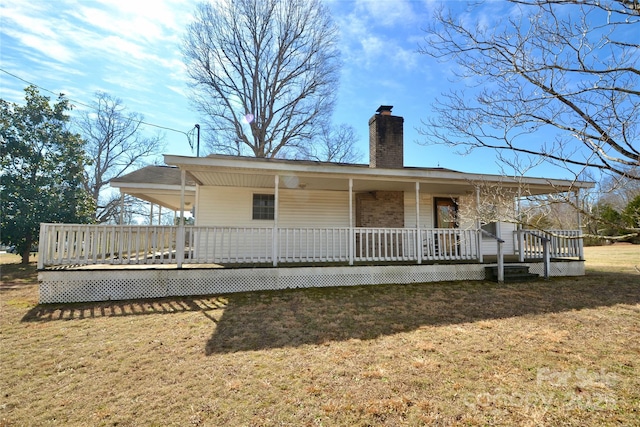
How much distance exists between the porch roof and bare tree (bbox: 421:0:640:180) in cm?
242

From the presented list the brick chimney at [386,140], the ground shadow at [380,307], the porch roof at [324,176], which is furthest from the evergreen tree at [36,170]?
the brick chimney at [386,140]

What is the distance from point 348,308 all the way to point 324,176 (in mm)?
3704

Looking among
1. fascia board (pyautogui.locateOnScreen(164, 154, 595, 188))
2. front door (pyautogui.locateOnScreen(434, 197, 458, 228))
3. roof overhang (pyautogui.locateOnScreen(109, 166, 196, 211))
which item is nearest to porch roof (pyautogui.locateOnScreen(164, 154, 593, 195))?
fascia board (pyautogui.locateOnScreen(164, 154, 595, 188))

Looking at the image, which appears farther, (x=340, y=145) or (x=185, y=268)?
(x=340, y=145)

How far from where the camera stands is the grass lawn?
A: 2.62 m

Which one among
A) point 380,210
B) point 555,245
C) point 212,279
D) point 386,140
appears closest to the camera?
point 212,279

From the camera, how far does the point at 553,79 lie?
3760 mm

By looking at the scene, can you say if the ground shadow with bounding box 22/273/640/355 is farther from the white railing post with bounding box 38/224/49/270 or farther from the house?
the white railing post with bounding box 38/224/49/270

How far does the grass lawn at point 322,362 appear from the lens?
8.59 ft

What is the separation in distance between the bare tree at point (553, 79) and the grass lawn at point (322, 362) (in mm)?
1591

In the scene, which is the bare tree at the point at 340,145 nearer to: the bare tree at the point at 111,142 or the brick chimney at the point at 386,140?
the brick chimney at the point at 386,140

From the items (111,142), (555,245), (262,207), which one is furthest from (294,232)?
(111,142)

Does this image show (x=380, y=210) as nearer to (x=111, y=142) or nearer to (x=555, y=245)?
(x=555, y=245)

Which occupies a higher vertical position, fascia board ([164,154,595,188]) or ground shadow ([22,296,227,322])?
fascia board ([164,154,595,188])
